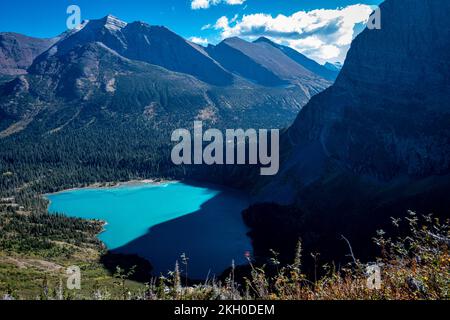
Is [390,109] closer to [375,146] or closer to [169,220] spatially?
[375,146]

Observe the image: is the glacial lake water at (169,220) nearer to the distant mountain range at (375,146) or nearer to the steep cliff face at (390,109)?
the distant mountain range at (375,146)

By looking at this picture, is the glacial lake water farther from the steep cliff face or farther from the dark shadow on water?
the steep cliff face

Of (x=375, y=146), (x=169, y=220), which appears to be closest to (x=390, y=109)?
(x=375, y=146)

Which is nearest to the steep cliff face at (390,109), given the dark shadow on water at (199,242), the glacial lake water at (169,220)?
the dark shadow on water at (199,242)

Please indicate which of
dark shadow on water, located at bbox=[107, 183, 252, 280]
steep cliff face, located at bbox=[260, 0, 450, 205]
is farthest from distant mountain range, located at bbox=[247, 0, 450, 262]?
dark shadow on water, located at bbox=[107, 183, 252, 280]

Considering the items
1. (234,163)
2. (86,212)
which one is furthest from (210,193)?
(86,212)
